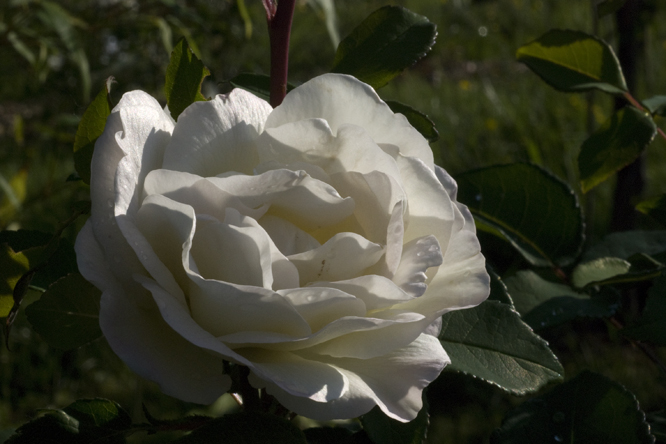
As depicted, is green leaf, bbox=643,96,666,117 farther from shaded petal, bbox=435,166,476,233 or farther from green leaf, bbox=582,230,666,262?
shaded petal, bbox=435,166,476,233

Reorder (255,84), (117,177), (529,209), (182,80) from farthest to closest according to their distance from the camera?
(529,209)
(255,84)
(182,80)
(117,177)

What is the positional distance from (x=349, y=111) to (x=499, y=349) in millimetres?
210

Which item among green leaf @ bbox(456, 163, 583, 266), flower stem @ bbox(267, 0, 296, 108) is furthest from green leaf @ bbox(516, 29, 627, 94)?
flower stem @ bbox(267, 0, 296, 108)

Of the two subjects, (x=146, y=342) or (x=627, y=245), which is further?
(x=627, y=245)

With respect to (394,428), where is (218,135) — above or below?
above

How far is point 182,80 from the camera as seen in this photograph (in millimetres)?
432

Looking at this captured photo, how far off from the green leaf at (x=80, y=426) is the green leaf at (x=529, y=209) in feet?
1.27

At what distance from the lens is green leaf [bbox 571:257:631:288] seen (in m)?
0.62

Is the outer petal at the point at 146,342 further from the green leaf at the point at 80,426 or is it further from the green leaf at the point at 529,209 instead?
the green leaf at the point at 529,209

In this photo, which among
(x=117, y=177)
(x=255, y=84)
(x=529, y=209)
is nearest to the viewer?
(x=117, y=177)

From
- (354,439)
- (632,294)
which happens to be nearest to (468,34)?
(632,294)

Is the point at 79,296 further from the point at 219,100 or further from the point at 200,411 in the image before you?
Answer: the point at 200,411

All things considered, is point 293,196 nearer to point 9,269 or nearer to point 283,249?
point 283,249

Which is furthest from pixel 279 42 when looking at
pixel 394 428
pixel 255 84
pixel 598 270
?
pixel 598 270
